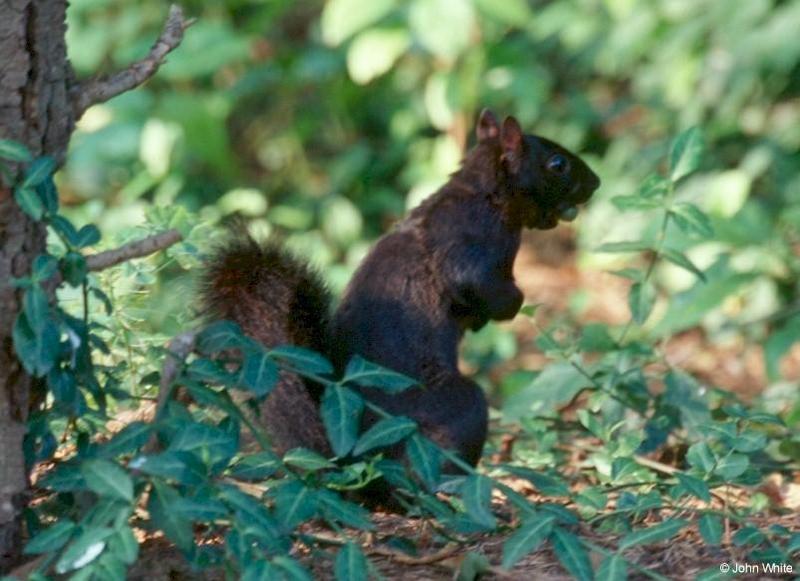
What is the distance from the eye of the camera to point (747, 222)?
525cm

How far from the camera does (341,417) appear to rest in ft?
7.63

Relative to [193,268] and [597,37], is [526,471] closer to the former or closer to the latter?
[193,268]

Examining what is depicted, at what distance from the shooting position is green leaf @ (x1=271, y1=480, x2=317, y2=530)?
222cm

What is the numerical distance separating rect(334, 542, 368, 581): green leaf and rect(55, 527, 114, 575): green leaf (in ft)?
1.15

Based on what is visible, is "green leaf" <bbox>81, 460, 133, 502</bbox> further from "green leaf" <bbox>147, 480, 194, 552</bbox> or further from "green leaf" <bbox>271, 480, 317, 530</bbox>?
"green leaf" <bbox>271, 480, 317, 530</bbox>

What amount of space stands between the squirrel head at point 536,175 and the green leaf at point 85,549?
176cm

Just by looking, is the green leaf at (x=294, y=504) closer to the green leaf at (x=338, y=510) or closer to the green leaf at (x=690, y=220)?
the green leaf at (x=338, y=510)

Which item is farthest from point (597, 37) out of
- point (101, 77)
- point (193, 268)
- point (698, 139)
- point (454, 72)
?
point (101, 77)

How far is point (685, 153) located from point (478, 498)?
144 centimetres

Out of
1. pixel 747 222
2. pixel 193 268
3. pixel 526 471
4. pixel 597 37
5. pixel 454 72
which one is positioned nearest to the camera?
pixel 526 471

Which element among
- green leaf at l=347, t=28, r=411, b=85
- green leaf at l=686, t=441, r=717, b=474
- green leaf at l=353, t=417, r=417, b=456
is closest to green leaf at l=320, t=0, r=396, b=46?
green leaf at l=347, t=28, r=411, b=85

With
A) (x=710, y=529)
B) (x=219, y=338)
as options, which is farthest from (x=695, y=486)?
(x=219, y=338)

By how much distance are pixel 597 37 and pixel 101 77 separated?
4.14 meters

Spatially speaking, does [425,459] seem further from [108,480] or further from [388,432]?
[108,480]
